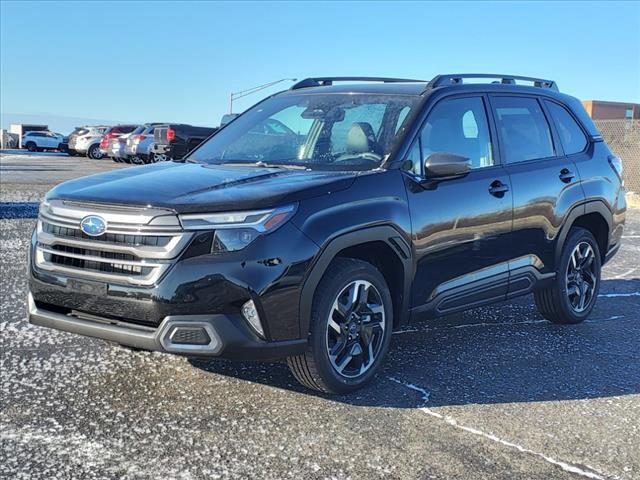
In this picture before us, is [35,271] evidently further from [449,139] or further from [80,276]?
[449,139]

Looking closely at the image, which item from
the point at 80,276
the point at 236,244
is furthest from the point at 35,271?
the point at 236,244

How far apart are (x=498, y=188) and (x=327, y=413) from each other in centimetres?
212

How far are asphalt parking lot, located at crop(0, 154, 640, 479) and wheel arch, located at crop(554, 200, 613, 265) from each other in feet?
2.73

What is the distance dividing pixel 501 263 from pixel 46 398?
122 inches

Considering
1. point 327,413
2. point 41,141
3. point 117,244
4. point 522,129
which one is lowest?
point 41,141

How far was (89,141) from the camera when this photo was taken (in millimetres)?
37188

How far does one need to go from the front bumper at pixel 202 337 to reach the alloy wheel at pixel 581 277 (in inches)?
→ 126

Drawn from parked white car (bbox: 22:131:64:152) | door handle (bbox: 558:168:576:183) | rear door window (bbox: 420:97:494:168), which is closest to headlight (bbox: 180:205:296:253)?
rear door window (bbox: 420:97:494:168)

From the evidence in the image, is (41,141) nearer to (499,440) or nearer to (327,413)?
(327,413)

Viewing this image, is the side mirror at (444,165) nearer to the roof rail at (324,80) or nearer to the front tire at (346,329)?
the front tire at (346,329)

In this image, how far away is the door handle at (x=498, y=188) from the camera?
511cm

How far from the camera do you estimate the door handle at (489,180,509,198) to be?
511 cm

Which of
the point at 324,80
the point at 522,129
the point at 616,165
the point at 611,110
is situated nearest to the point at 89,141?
the point at 611,110

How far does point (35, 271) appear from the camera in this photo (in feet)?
13.6
